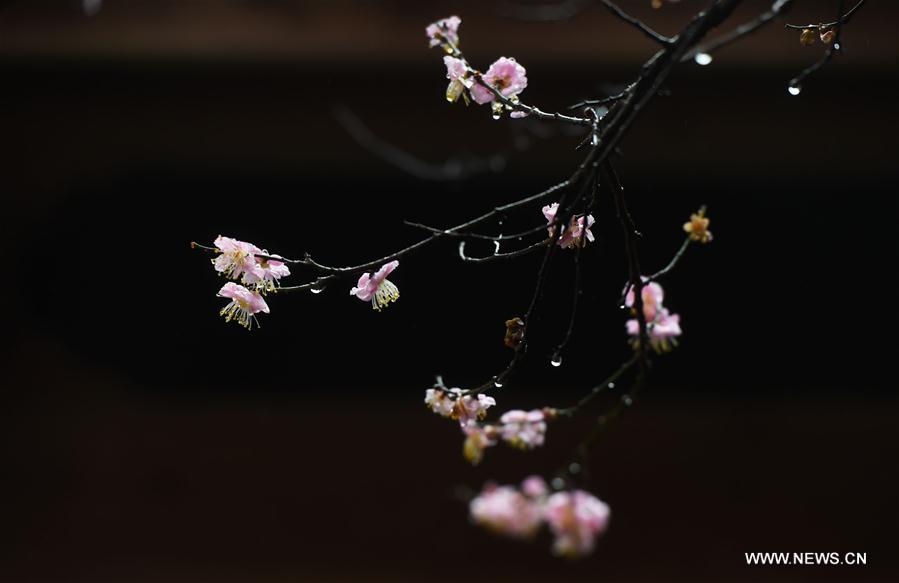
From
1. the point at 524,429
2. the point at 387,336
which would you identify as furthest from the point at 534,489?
the point at 387,336

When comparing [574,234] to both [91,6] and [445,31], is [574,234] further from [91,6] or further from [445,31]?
[91,6]

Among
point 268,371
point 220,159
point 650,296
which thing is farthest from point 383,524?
point 650,296

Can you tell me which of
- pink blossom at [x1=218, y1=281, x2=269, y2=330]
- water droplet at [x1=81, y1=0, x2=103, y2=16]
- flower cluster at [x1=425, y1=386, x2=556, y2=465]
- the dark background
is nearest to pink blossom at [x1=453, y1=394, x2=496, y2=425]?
flower cluster at [x1=425, y1=386, x2=556, y2=465]

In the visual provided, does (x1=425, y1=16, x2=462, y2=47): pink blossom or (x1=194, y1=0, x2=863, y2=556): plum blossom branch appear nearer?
(x1=194, y1=0, x2=863, y2=556): plum blossom branch

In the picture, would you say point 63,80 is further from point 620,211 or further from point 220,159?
point 620,211

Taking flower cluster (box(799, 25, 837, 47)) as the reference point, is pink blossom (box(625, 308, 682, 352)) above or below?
below

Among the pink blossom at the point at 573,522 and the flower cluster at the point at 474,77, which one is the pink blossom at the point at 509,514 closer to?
the pink blossom at the point at 573,522

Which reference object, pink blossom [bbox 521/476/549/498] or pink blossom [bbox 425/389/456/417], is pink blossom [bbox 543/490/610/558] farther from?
pink blossom [bbox 425/389/456/417]
